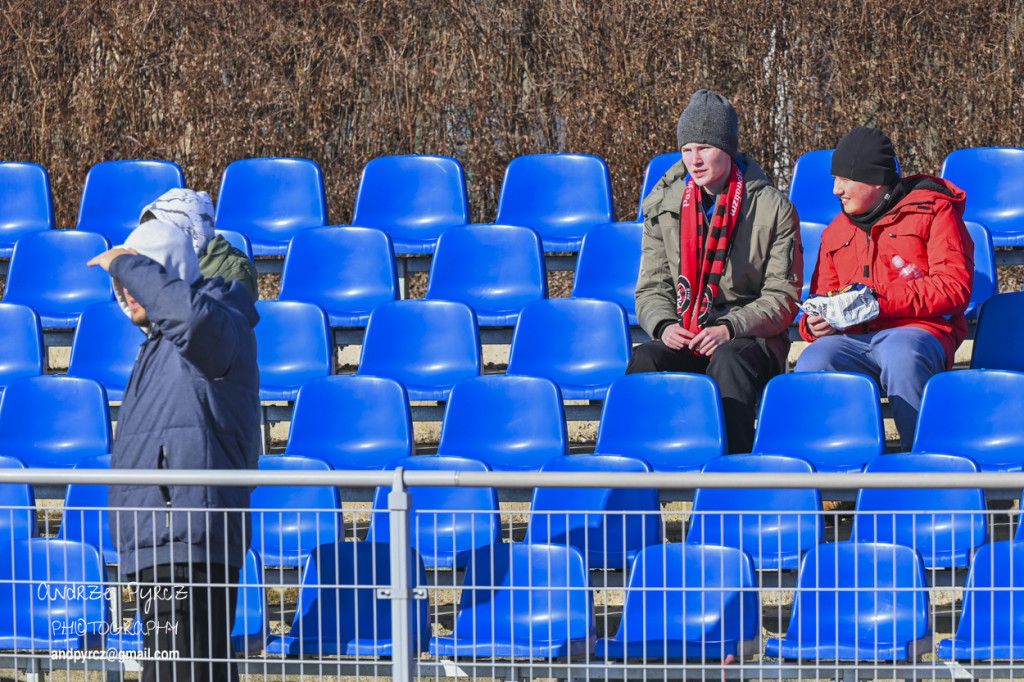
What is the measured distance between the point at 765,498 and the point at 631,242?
2.06 metres

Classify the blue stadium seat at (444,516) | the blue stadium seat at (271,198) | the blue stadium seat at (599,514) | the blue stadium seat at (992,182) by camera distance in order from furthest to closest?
the blue stadium seat at (271,198)
the blue stadium seat at (992,182)
the blue stadium seat at (444,516)
the blue stadium seat at (599,514)

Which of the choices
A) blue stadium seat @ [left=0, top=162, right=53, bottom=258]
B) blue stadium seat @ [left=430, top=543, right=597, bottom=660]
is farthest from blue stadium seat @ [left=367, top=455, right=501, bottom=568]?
blue stadium seat @ [left=0, top=162, right=53, bottom=258]

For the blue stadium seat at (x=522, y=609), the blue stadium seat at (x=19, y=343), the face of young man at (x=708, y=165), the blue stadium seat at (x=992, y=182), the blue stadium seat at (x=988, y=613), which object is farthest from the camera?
the blue stadium seat at (x=992, y=182)

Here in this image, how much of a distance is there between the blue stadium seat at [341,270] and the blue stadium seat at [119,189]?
1.13m

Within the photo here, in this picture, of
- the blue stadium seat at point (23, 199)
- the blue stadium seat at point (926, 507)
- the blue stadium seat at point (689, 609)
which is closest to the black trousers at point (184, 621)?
the blue stadium seat at point (689, 609)

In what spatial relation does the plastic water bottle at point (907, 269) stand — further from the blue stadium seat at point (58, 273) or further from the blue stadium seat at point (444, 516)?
the blue stadium seat at point (58, 273)

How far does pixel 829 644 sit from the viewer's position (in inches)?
141

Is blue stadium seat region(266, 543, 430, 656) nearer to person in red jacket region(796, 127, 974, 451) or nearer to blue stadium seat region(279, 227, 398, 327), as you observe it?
person in red jacket region(796, 127, 974, 451)

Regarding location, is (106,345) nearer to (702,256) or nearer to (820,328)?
(702,256)

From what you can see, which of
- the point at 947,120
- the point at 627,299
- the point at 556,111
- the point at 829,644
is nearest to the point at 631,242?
the point at 627,299

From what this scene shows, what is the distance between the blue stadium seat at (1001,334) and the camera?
5160 mm

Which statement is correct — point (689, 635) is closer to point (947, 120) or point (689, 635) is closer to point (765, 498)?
point (765, 498)

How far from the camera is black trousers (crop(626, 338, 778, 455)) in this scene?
4.73 m

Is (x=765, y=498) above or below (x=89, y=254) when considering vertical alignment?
below
